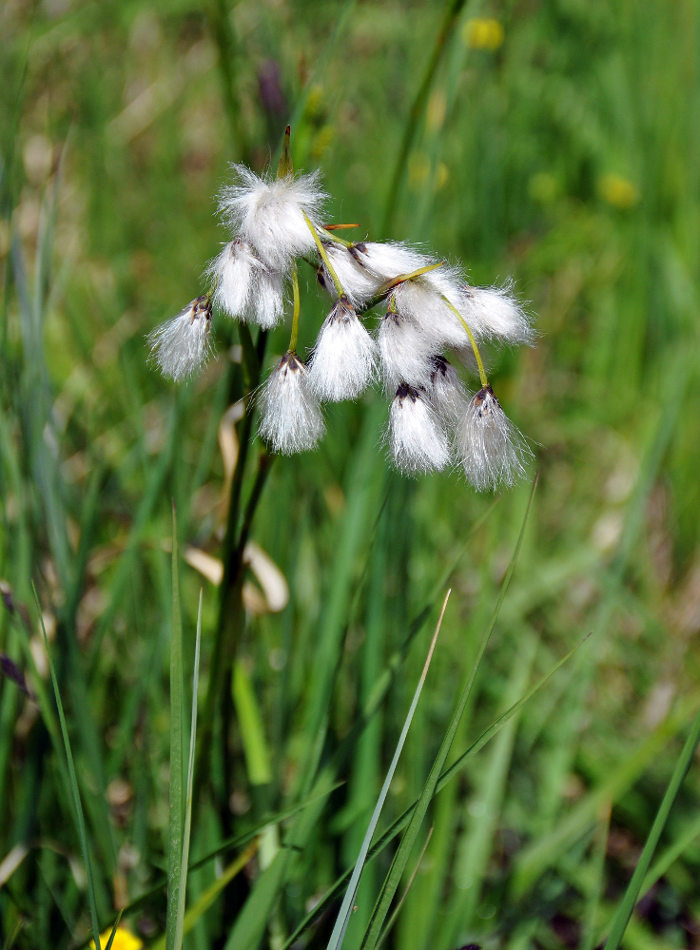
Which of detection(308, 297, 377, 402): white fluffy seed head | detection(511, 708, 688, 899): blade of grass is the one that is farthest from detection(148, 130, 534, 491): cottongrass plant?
detection(511, 708, 688, 899): blade of grass

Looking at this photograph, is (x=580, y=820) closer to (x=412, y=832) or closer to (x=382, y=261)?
(x=412, y=832)

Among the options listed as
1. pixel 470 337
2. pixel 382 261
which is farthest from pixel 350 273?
pixel 470 337

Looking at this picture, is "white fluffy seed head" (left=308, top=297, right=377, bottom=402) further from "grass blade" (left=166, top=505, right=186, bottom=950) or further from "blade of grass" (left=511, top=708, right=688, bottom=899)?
"blade of grass" (left=511, top=708, right=688, bottom=899)

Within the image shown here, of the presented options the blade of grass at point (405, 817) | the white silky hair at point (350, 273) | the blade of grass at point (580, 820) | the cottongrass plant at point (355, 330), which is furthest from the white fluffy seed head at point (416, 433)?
the blade of grass at point (580, 820)

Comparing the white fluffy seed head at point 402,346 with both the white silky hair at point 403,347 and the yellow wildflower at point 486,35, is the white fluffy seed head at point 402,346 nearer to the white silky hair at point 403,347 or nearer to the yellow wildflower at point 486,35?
the white silky hair at point 403,347

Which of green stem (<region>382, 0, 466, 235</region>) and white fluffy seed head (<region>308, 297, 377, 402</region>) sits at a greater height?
green stem (<region>382, 0, 466, 235</region>)

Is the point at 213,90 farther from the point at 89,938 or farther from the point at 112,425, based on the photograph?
the point at 89,938

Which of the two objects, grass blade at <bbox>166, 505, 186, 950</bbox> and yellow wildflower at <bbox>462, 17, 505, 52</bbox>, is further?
yellow wildflower at <bbox>462, 17, 505, 52</bbox>

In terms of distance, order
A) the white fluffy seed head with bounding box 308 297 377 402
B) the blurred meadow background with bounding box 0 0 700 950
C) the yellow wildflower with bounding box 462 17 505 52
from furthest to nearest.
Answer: the yellow wildflower with bounding box 462 17 505 52
the blurred meadow background with bounding box 0 0 700 950
the white fluffy seed head with bounding box 308 297 377 402
